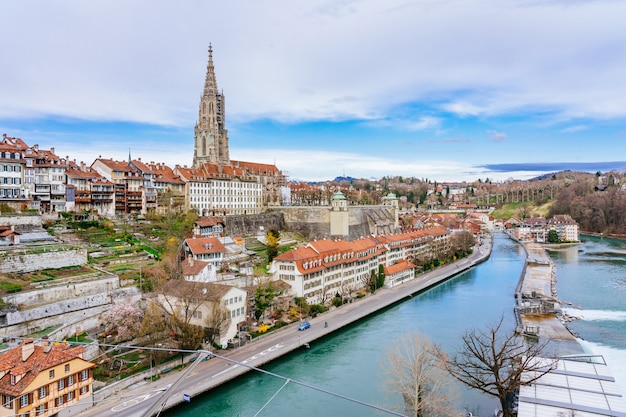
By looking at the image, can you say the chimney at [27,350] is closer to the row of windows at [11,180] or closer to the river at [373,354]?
the river at [373,354]

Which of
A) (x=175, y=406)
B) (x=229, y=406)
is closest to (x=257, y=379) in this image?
(x=229, y=406)

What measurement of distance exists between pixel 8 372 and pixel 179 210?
2041 centimetres

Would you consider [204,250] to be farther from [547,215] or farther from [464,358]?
[547,215]

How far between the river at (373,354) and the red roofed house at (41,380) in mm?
2470

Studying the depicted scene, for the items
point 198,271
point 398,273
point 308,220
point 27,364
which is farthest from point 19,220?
point 308,220

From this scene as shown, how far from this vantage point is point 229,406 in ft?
42.0

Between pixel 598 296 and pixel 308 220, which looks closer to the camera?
pixel 598 296

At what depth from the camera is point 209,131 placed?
37.9 meters

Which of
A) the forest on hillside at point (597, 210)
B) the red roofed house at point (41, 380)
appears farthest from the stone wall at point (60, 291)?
the forest on hillside at point (597, 210)

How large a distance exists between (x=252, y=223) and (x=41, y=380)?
2276 cm

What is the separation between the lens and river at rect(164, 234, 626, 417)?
1266 centimetres

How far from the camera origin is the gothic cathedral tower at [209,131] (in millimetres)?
37844

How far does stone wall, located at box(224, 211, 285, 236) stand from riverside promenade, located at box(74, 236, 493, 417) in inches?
419

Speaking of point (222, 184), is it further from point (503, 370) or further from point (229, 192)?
point (503, 370)
